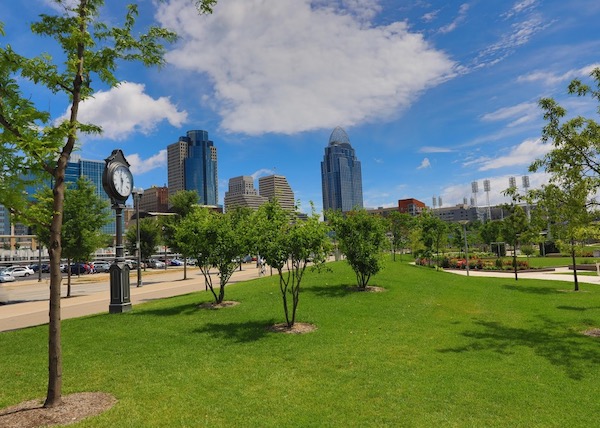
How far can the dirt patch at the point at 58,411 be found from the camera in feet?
19.5

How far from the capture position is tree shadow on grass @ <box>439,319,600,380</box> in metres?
8.51

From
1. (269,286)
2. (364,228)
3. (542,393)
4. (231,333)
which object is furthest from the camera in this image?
(269,286)

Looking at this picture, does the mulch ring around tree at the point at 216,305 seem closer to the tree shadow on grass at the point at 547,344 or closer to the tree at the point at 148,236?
the tree shadow on grass at the point at 547,344

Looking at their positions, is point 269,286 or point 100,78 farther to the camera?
point 269,286

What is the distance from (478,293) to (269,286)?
1022 centimetres

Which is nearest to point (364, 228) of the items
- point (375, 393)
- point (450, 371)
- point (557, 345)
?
point (557, 345)

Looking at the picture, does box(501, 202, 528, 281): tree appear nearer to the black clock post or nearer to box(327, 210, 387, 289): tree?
box(327, 210, 387, 289): tree

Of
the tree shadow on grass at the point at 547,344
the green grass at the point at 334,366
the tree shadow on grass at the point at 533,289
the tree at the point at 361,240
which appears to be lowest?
the tree shadow on grass at the point at 533,289

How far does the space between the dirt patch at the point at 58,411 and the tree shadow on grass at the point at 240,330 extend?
4.24m

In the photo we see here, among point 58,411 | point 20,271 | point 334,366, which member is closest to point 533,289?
point 334,366

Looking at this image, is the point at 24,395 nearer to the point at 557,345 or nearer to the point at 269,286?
the point at 557,345

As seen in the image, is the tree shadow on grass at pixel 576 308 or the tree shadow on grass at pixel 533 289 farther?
the tree shadow on grass at pixel 533 289

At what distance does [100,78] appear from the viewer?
24.4 feet

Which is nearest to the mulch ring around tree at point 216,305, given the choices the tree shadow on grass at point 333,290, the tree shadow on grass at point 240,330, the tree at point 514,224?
the tree shadow on grass at point 240,330
